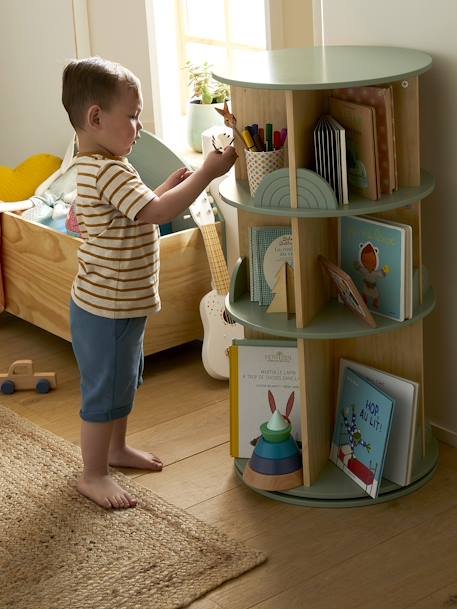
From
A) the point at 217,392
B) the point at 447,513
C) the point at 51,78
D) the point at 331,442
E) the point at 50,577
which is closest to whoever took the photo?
the point at 50,577

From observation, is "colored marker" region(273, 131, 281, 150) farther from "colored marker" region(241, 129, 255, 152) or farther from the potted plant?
the potted plant

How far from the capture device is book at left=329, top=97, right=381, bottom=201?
6.57 ft

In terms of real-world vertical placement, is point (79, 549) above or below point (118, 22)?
below

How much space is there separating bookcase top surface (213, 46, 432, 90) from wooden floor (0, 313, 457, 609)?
2.85ft

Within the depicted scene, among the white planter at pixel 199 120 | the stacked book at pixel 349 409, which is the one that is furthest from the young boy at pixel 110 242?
the white planter at pixel 199 120

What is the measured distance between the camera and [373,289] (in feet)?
7.10

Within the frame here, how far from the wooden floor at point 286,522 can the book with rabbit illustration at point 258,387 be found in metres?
0.10

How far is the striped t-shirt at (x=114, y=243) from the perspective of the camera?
2035 mm

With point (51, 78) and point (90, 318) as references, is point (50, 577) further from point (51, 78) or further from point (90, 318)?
point (51, 78)

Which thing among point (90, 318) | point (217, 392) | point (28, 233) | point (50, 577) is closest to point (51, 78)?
point (28, 233)

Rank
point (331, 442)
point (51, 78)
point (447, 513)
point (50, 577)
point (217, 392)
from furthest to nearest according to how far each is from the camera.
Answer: point (51, 78) < point (217, 392) < point (331, 442) < point (447, 513) < point (50, 577)

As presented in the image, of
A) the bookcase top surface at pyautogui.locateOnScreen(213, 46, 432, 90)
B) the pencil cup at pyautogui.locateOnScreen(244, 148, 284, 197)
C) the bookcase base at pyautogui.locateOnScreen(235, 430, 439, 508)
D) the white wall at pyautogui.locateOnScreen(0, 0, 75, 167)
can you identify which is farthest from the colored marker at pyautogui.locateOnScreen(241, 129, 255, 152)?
the white wall at pyautogui.locateOnScreen(0, 0, 75, 167)

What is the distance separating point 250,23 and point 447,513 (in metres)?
1.61

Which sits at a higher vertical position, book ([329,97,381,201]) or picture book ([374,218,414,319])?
book ([329,97,381,201])
